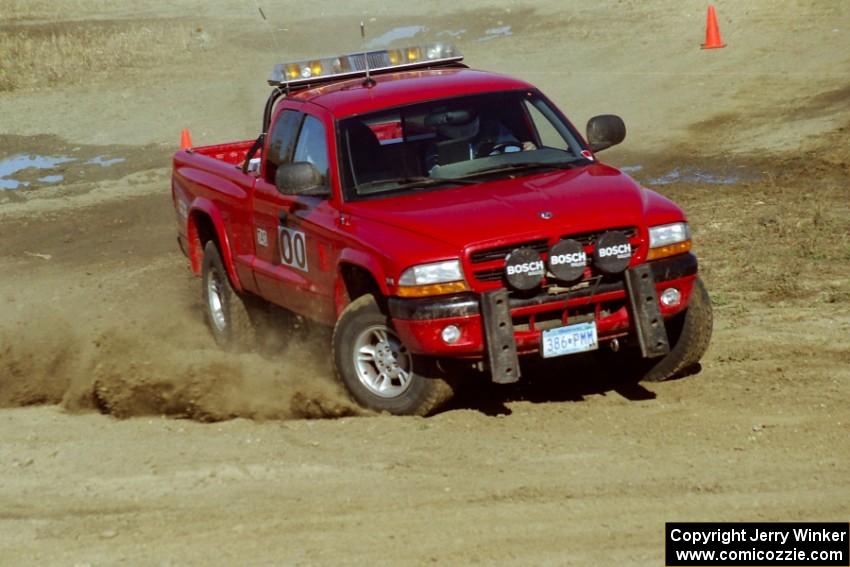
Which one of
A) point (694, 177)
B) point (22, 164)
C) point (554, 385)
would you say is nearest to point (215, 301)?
point (554, 385)

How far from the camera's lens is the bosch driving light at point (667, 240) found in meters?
8.16

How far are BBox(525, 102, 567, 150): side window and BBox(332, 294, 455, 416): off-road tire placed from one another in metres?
1.72

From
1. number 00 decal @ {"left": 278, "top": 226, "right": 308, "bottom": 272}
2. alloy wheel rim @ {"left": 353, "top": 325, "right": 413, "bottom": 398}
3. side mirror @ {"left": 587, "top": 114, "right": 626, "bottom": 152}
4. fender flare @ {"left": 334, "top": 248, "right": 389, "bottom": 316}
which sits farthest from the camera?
side mirror @ {"left": 587, "top": 114, "right": 626, "bottom": 152}

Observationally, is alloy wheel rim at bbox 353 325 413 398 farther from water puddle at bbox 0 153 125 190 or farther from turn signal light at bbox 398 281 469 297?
water puddle at bbox 0 153 125 190

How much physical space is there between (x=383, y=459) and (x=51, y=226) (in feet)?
35.2

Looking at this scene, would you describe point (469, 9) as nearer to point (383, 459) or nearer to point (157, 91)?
point (157, 91)

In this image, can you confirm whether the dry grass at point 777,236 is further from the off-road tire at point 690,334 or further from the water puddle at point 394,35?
the water puddle at point 394,35

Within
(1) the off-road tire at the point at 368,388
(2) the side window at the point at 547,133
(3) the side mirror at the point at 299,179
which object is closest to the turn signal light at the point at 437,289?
(1) the off-road tire at the point at 368,388

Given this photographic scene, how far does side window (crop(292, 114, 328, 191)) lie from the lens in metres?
9.13

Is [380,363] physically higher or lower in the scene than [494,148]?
lower

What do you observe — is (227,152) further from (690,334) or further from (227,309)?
(690,334)

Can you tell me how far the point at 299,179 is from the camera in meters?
8.77

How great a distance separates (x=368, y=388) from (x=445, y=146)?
1.59 meters

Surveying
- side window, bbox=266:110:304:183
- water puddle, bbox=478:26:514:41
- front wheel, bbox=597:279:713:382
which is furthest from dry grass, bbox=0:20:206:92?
front wheel, bbox=597:279:713:382
